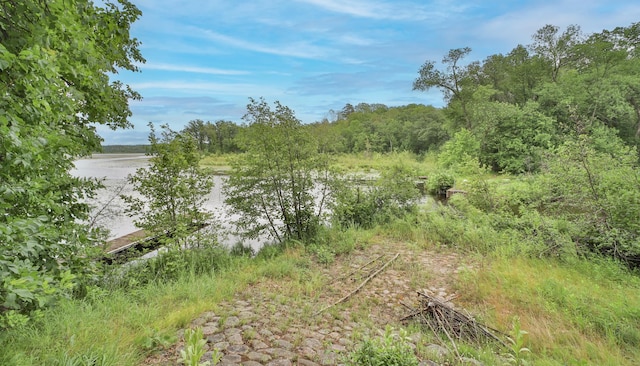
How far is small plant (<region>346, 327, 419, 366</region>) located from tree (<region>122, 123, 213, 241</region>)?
3.89 metres

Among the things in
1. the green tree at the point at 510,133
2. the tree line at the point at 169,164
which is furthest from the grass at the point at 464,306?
the green tree at the point at 510,133

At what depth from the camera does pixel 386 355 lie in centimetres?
215

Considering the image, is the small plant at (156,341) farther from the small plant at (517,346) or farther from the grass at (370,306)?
the small plant at (517,346)

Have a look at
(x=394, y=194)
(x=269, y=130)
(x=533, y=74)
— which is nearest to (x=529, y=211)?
(x=394, y=194)

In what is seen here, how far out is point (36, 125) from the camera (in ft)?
6.29

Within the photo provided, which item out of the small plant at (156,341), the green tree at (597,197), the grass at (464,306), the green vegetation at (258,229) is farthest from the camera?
the green tree at (597,197)

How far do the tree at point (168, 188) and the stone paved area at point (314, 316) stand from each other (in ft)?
6.91

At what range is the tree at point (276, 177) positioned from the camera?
6371mm

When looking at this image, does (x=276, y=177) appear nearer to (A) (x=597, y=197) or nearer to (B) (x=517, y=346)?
(B) (x=517, y=346)

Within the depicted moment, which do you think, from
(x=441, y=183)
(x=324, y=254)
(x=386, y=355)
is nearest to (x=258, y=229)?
(x=324, y=254)

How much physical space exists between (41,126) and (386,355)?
278 centimetres

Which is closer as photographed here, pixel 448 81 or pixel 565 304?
pixel 565 304

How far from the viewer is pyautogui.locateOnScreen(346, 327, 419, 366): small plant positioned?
2.12 meters

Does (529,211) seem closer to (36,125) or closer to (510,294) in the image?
(510,294)
